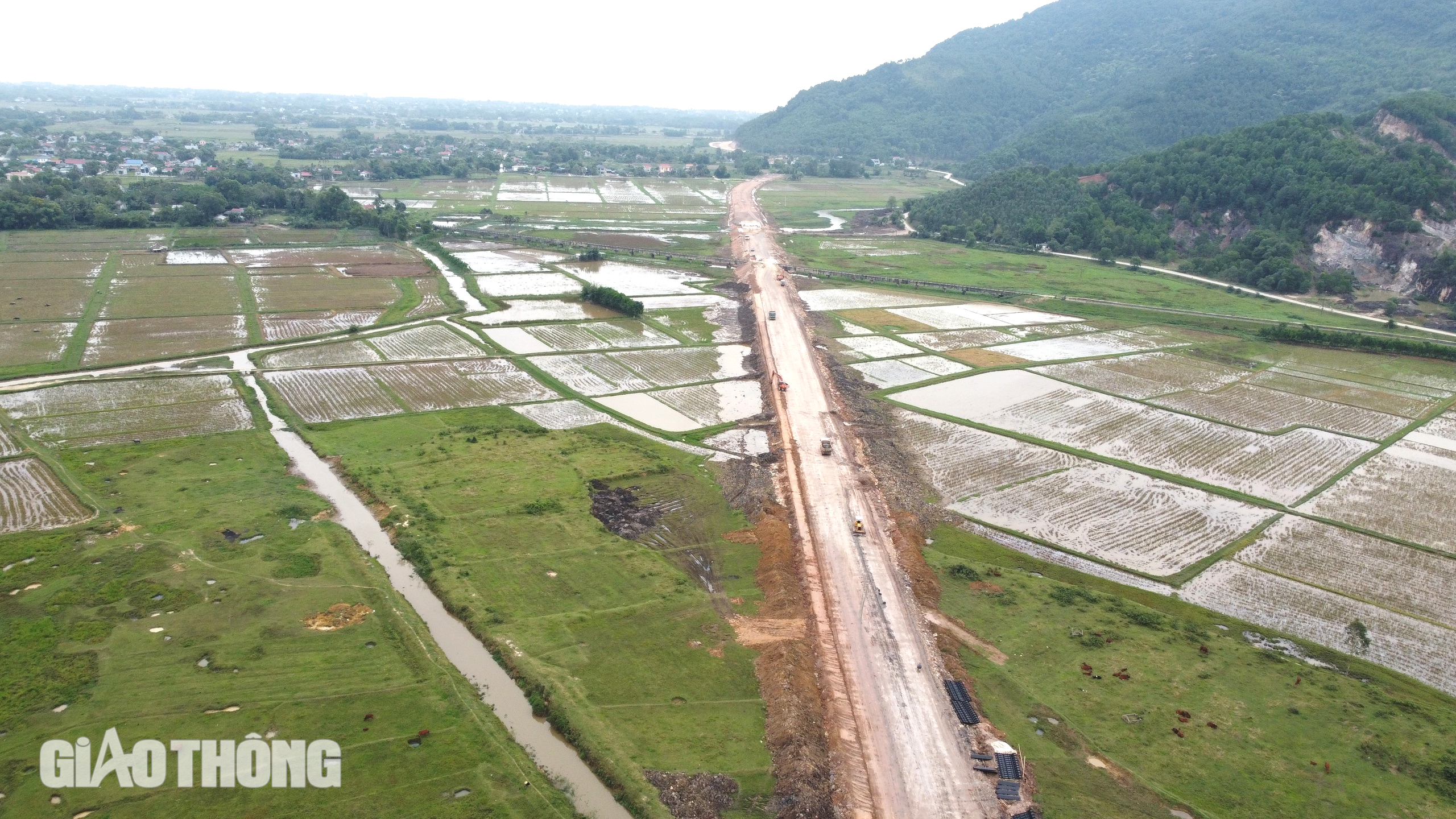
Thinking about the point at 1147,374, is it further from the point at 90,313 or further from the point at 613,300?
the point at 90,313

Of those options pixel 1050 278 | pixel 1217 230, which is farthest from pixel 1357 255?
pixel 1050 278

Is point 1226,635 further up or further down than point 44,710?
further up

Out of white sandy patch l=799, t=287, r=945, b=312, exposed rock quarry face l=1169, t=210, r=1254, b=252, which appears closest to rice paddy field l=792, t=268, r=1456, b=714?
white sandy patch l=799, t=287, r=945, b=312

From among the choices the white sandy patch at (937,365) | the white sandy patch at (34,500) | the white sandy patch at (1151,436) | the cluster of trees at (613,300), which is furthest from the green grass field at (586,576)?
the white sandy patch at (937,365)

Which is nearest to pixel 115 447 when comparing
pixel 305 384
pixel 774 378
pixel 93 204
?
pixel 305 384

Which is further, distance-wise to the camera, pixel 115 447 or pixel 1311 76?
pixel 1311 76

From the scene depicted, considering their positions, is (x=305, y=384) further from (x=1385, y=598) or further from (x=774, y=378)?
(x=1385, y=598)

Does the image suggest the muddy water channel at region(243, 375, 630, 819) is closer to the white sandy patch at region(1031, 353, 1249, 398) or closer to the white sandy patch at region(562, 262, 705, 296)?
the white sandy patch at region(562, 262, 705, 296)
